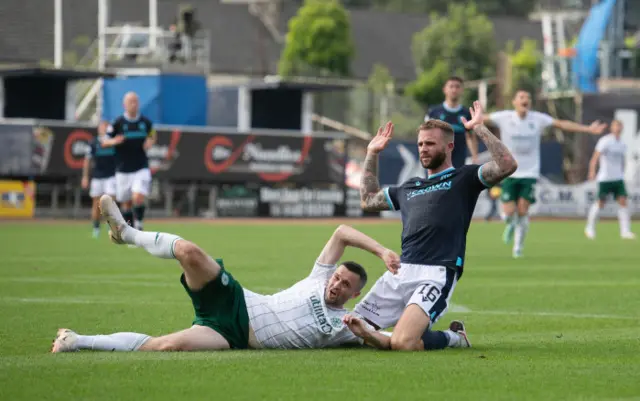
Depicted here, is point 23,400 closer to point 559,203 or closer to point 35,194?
point 35,194

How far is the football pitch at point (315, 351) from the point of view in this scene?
8172 mm

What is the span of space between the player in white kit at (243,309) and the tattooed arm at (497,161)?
991mm

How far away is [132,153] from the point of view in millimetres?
25391

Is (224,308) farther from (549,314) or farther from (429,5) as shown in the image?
(429,5)

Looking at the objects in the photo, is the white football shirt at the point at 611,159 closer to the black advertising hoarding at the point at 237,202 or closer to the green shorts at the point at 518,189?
the green shorts at the point at 518,189

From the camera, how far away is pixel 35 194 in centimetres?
4006

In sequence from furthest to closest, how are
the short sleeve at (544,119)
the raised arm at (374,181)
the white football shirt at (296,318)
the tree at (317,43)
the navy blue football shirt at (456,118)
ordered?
the tree at (317,43)
the short sleeve at (544,119)
the navy blue football shirt at (456,118)
the raised arm at (374,181)
the white football shirt at (296,318)

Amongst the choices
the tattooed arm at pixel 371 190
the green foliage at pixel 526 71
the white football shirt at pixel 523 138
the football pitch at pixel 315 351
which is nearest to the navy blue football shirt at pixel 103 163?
the football pitch at pixel 315 351

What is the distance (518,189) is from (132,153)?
7.03 meters

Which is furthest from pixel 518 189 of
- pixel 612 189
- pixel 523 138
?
pixel 612 189

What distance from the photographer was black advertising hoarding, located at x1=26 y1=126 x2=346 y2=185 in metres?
39.7

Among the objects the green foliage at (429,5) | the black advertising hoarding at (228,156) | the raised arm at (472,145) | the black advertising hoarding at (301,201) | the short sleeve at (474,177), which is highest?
the green foliage at (429,5)

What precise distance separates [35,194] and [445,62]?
37223 millimetres

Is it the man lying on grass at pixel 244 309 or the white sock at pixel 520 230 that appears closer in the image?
the man lying on grass at pixel 244 309
